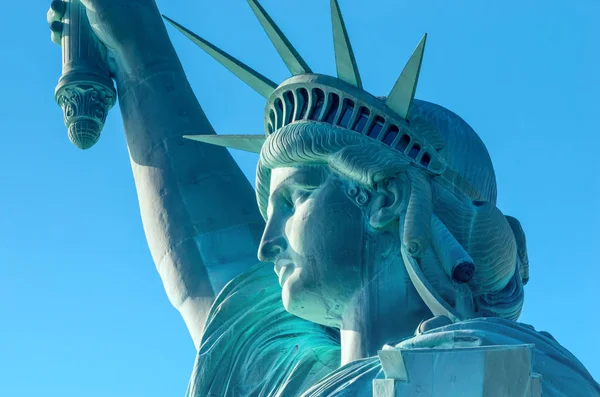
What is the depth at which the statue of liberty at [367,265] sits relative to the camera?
8594mm

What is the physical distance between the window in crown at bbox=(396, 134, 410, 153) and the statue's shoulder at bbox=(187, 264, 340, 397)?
5.17ft

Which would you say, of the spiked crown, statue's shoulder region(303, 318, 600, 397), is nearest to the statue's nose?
the spiked crown

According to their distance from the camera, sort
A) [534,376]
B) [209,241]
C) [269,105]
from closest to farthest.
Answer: [534,376] → [269,105] → [209,241]

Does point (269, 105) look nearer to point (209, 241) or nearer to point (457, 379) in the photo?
point (209, 241)

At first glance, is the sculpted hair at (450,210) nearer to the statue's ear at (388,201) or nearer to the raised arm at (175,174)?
the statue's ear at (388,201)

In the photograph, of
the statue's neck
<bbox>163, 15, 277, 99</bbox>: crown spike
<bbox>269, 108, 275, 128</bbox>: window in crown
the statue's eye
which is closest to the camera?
the statue's neck

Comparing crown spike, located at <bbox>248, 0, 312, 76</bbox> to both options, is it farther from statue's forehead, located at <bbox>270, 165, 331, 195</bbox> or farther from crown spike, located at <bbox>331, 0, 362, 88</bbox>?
statue's forehead, located at <bbox>270, 165, 331, 195</bbox>

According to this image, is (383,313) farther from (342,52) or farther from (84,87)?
(84,87)

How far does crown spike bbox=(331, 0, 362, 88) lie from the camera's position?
10.1 meters

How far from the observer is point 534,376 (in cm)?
816

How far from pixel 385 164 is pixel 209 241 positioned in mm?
2582

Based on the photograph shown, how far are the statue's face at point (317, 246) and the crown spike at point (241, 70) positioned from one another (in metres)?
0.86

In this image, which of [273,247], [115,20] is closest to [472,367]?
[273,247]

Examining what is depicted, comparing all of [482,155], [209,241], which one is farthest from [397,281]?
[209,241]
